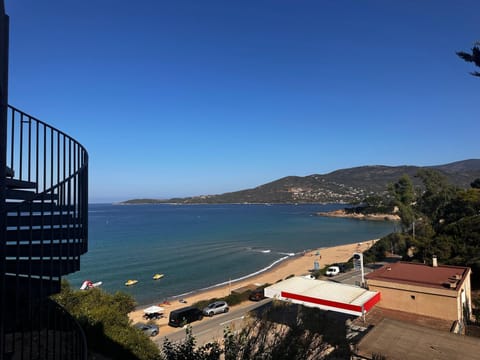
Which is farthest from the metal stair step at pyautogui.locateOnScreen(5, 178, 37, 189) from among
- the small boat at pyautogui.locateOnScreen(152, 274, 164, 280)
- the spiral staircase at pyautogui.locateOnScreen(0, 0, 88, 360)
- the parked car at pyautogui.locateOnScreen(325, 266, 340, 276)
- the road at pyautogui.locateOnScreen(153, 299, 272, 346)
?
the small boat at pyautogui.locateOnScreen(152, 274, 164, 280)

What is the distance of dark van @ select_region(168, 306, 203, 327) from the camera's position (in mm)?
17172

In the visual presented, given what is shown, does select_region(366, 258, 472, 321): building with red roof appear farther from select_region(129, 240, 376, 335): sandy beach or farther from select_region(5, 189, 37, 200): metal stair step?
select_region(5, 189, 37, 200): metal stair step

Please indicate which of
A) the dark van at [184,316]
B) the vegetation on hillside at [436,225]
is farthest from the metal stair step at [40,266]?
the vegetation on hillside at [436,225]

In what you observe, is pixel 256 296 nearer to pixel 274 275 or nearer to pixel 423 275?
pixel 423 275

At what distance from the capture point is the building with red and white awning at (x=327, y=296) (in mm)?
11711

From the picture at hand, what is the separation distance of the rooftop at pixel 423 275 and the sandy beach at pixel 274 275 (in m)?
10.4

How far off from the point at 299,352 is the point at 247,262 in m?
32.6

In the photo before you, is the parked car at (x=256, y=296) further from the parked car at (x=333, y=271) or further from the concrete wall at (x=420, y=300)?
the concrete wall at (x=420, y=300)

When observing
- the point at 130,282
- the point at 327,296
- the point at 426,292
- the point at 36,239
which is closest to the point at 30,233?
the point at 36,239

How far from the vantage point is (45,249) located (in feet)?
13.3

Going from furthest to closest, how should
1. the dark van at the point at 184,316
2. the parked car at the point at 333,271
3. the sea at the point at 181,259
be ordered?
the sea at the point at 181,259 → the parked car at the point at 333,271 → the dark van at the point at 184,316

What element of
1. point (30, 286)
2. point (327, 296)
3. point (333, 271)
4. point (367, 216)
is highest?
point (30, 286)

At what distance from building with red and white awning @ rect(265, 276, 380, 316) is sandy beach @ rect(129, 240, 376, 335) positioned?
6590 millimetres

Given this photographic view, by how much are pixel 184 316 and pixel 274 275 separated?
15.9 meters
